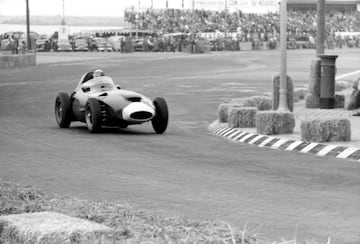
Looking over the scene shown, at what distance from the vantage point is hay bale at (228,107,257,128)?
Result: 1848cm

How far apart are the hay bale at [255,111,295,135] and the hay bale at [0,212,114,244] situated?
11090 millimetres

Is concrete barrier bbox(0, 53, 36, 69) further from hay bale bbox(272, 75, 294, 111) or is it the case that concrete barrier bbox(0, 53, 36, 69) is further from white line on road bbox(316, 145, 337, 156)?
white line on road bbox(316, 145, 337, 156)

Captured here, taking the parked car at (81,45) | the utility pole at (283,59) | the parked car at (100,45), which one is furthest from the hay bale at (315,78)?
the parked car at (81,45)

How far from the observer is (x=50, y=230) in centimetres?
529

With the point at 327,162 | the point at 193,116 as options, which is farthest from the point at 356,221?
the point at 193,116

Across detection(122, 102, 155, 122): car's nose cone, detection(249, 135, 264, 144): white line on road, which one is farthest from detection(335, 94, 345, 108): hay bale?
detection(122, 102, 155, 122): car's nose cone

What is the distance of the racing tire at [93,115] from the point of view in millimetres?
17078

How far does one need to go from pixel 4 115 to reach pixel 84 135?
586cm

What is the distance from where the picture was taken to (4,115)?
22797mm

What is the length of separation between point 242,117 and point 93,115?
2.90 m

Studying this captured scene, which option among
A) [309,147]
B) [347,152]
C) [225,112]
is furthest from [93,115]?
[347,152]

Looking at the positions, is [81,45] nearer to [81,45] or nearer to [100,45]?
[81,45]

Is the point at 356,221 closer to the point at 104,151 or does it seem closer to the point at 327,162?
the point at 327,162

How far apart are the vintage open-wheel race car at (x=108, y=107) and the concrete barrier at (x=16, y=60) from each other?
3322cm
